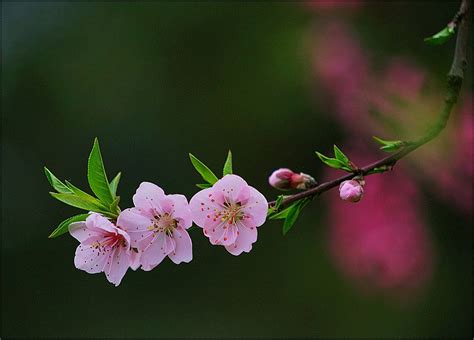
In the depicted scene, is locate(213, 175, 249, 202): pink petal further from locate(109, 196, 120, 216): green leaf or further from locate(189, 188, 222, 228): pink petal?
locate(109, 196, 120, 216): green leaf

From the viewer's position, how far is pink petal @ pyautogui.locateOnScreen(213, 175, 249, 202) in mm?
770

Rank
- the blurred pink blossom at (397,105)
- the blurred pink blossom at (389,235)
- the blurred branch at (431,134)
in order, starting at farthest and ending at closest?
the blurred pink blossom at (389,235), the blurred pink blossom at (397,105), the blurred branch at (431,134)

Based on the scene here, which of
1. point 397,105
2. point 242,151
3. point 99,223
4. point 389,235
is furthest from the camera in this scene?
point 242,151

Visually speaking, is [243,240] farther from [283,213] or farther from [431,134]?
[431,134]

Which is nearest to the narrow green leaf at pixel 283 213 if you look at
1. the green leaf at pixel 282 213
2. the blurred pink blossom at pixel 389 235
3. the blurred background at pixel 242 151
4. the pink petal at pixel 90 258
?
the green leaf at pixel 282 213

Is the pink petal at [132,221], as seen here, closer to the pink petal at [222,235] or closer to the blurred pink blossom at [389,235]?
the pink petal at [222,235]

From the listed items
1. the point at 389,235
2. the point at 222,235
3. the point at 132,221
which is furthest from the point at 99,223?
the point at 389,235

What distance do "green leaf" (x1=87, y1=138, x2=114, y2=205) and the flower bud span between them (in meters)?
0.21

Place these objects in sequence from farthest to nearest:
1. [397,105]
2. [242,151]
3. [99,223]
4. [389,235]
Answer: [242,151] → [389,235] → [397,105] → [99,223]

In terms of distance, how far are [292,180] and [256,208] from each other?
0.09 meters

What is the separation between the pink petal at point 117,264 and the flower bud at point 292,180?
213mm

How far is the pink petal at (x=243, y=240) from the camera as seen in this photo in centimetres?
80

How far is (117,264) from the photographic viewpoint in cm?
81

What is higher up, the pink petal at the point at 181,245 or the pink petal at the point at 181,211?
the pink petal at the point at 181,211
